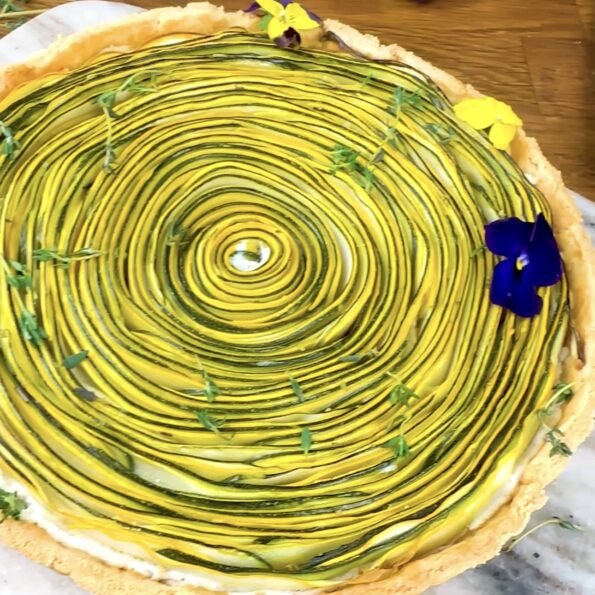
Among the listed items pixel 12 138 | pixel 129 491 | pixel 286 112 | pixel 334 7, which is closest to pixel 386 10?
pixel 334 7

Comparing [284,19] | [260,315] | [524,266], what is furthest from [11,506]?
[284,19]

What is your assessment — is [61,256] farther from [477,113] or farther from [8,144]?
[477,113]

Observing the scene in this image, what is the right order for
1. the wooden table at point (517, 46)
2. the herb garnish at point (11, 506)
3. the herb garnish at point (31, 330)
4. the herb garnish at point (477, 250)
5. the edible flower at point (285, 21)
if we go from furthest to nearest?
the wooden table at point (517, 46), the edible flower at point (285, 21), the herb garnish at point (477, 250), the herb garnish at point (31, 330), the herb garnish at point (11, 506)

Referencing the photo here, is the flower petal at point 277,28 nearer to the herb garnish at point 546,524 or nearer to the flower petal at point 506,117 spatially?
the flower petal at point 506,117

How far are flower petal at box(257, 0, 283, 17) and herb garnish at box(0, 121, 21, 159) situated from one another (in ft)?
1.50

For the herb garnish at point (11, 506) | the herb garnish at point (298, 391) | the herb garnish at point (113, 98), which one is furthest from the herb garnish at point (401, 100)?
the herb garnish at point (11, 506)

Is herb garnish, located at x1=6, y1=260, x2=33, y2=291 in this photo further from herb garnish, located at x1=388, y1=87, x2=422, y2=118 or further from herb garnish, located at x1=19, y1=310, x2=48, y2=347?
herb garnish, located at x1=388, y1=87, x2=422, y2=118

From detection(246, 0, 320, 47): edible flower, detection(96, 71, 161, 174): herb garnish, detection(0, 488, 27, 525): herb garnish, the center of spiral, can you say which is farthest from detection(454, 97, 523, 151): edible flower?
detection(0, 488, 27, 525): herb garnish

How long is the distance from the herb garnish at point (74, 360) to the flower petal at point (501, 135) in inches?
28.4

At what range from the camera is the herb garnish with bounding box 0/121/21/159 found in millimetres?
1320

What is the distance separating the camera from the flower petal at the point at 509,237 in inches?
49.6

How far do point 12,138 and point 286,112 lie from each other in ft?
1.42

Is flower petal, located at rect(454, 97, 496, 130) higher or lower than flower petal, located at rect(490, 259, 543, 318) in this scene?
higher

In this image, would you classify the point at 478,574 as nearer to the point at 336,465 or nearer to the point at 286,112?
the point at 336,465
